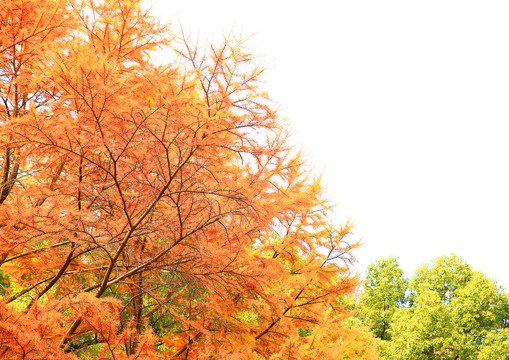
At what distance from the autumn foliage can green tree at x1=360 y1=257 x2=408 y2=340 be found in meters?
16.6

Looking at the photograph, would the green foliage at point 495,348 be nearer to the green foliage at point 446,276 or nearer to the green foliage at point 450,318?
the green foliage at point 450,318

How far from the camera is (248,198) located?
423cm

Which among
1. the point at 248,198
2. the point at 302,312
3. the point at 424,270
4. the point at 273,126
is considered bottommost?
the point at 302,312

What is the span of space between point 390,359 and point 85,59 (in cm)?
1936

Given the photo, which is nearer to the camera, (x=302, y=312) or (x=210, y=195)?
(x=210, y=195)

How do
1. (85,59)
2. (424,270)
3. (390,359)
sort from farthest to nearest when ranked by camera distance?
1. (424,270)
2. (390,359)
3. (85,59)

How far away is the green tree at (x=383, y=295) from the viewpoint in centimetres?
2231

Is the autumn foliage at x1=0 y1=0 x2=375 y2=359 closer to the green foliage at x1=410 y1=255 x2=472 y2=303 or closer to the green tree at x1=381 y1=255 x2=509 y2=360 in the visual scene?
the green tree at x1=381 y1=255 x2=509 y2=360

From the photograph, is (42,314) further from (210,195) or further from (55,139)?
(210,195)

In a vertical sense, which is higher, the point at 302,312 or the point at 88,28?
the point at 88,28

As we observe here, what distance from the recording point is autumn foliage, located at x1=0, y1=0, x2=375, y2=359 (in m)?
3.91

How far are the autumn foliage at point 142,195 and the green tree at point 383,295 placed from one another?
16.6 meters

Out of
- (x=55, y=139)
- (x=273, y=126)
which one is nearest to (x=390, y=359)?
(x=273, y=126)

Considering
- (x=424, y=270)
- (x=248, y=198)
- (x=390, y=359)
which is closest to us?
(x=248, y=198)
